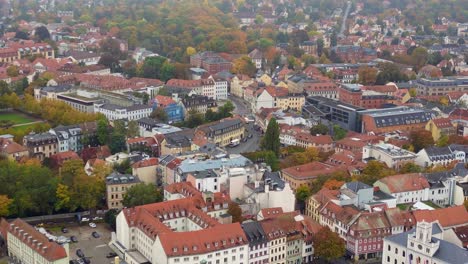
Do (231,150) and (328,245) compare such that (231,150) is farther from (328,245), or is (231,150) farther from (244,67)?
(244,67)

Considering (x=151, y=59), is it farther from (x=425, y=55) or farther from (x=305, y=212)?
(x=305, y=212)

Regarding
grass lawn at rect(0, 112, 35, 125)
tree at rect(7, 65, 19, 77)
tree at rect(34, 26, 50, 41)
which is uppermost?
tree at rect(34, 26, 50, 41)

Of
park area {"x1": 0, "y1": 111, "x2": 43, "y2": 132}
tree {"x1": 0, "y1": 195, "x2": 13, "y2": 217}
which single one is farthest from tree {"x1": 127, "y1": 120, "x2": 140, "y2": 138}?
tree {"x1": 0, "y1": 195, "x2": 13, "y2": 217}

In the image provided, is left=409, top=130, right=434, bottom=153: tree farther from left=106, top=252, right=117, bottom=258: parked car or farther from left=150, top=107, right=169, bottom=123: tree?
left=106, top=252, right=117, bottom=258: parked car

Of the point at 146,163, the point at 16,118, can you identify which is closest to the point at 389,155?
the point at 146,163

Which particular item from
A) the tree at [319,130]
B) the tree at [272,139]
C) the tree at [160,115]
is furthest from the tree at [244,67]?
the tree at [272,139]

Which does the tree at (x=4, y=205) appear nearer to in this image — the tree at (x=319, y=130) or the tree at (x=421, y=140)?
the tree at (x=319, y=130)
